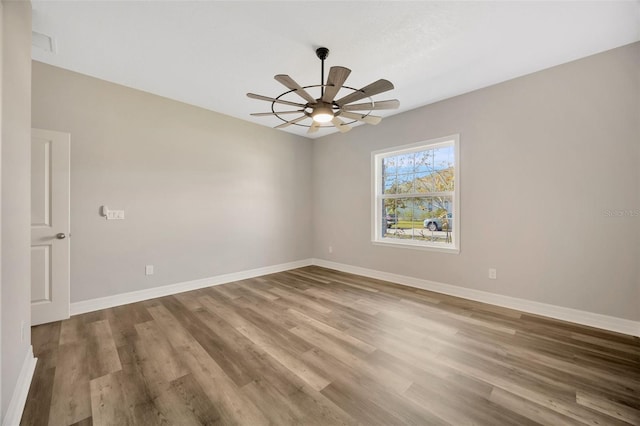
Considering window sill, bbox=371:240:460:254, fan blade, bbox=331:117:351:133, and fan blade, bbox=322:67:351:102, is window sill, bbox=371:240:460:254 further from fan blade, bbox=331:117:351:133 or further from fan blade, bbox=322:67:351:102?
fan blade, bbox=322:67:351:102

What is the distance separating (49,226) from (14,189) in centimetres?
156

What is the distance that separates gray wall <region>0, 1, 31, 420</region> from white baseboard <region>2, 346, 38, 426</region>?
0.05m

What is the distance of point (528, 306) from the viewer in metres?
3.00

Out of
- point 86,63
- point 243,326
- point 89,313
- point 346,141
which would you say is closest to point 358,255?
point 346,141

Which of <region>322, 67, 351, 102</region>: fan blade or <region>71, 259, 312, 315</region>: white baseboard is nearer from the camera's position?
<region>322, 67, 351, 102</region>: fan blade

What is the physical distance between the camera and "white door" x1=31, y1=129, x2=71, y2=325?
265 centimetres

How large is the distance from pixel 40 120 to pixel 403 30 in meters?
3.93

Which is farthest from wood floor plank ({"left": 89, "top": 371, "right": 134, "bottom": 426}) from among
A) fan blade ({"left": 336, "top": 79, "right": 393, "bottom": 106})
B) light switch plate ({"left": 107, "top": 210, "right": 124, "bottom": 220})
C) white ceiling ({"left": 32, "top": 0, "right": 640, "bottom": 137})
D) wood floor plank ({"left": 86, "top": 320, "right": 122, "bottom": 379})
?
white ceiling ({"left": 32, "top": 0, "right": 640, "bottom": 137})

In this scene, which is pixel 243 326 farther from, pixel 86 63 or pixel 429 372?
pixel 86 63

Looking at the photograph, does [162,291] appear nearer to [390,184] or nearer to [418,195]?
[390,184]

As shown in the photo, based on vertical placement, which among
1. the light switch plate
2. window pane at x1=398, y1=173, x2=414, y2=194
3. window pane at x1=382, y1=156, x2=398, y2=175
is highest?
window pane at x1=382, y1=156, x2=398, y2=175

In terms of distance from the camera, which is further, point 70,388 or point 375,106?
point 375,106

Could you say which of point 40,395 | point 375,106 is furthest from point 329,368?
point 375,106

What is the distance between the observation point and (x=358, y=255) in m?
4.82
